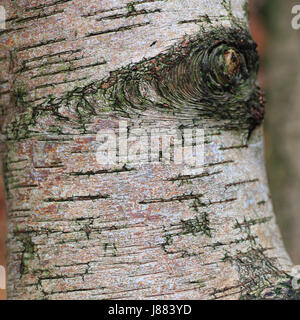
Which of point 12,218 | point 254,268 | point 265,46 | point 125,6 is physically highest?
point 265,46

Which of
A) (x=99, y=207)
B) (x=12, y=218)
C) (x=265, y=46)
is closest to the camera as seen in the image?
(x=99, y=207)

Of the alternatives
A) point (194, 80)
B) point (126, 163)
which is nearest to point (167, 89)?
point (194, 80)

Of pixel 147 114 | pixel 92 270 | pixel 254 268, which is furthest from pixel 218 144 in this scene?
pixel 92 270

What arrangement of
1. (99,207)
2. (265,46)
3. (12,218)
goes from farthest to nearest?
(265,46), (12,218), (99,207)

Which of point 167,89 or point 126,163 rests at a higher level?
point 167,89

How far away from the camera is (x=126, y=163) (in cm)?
90

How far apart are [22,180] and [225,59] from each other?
22.4 inches

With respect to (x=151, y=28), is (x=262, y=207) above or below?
below

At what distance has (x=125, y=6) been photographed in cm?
91

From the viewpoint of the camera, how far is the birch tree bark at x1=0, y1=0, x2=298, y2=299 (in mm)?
897

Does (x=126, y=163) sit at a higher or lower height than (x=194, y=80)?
lower

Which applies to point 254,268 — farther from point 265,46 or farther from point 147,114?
point 265,46

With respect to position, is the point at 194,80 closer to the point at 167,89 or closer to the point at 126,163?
the point at 167,89

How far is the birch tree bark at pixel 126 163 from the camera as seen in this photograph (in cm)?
90
